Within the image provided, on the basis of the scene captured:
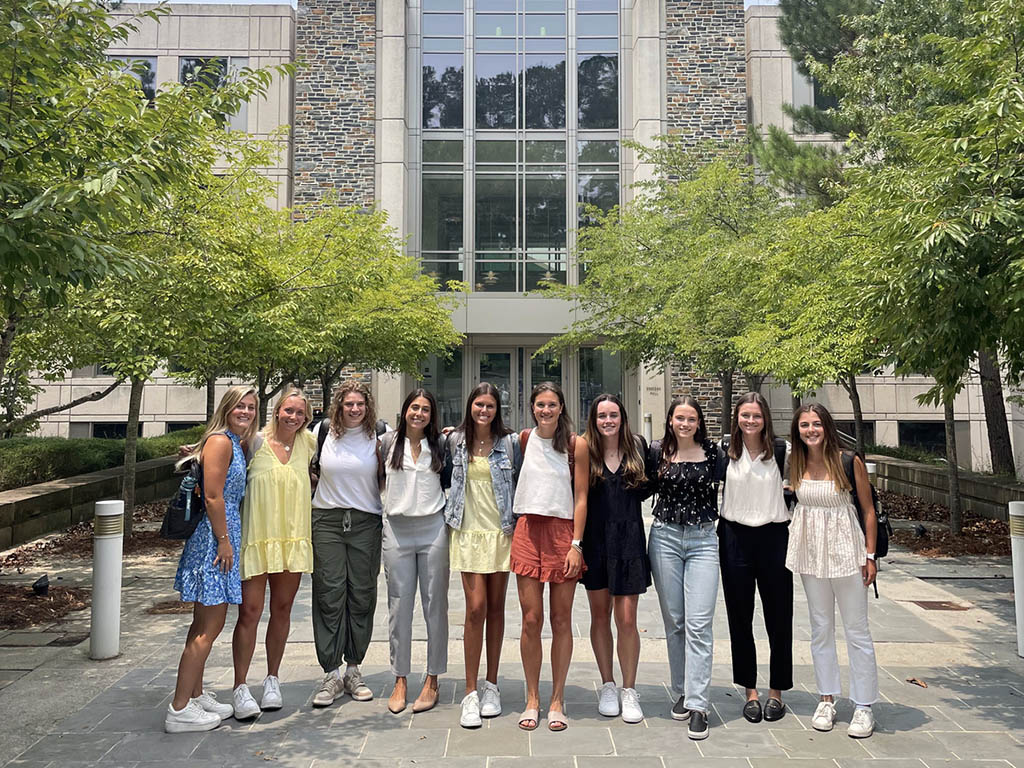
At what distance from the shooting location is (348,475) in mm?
4770

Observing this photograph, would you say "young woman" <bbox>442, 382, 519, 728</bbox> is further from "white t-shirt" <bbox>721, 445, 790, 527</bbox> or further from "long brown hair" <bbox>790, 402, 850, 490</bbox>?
"long brown hair" <bbox>790, 402, 850, 490</bbox>

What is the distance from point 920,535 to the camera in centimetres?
1071

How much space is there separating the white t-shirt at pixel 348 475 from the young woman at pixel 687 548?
1676mm

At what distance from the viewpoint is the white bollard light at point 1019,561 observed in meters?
5.77

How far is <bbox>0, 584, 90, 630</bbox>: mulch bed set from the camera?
22.4 ft

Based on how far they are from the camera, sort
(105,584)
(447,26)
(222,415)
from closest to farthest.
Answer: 1. (222,415)
2. (105,584)
3. (447,26)

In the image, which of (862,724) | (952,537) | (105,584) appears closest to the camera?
(862,724)

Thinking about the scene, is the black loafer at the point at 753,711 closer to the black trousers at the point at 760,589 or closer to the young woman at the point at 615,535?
the black trousers at the point at 760,589

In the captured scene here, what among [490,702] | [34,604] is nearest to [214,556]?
[490,702]

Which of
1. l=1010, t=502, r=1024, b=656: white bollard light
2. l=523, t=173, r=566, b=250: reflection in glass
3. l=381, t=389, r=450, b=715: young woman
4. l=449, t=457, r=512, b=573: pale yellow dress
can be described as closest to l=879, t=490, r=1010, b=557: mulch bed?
l=1010, t=502, r=1024, b=656: white bollard light

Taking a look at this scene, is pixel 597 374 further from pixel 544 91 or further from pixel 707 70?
pixel 707 70

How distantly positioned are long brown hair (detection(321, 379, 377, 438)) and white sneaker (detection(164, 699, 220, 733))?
168 cm

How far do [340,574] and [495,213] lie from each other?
20462 mm

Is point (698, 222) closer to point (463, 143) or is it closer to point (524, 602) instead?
point (463, 143)
